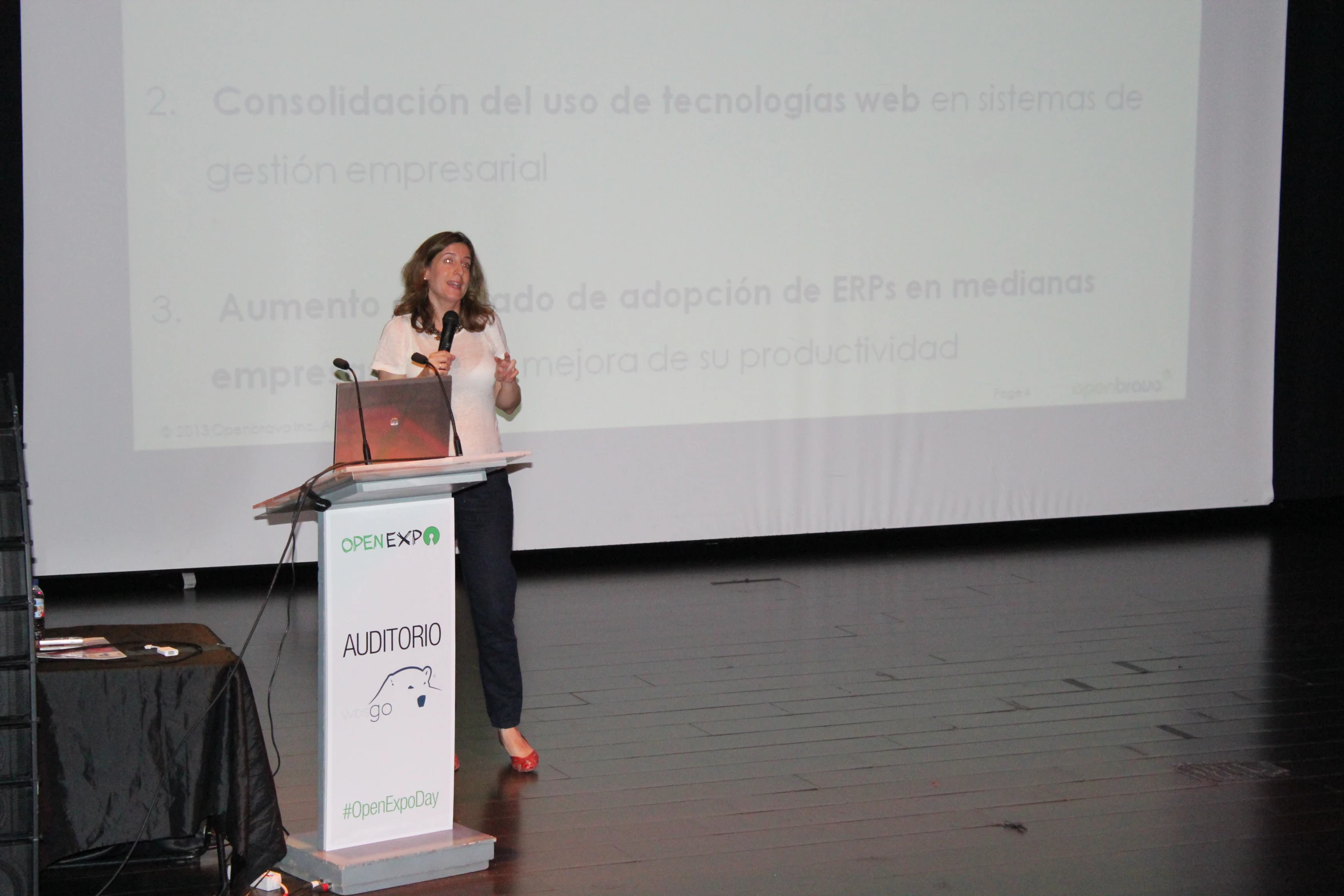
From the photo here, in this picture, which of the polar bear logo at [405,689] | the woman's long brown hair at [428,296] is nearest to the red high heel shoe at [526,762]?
the polar bear logo at [405,689]

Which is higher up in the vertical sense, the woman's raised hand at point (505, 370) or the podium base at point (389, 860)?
the woman's raised hand at point (505, 370)

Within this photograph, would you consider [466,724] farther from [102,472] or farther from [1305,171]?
[1305,171]

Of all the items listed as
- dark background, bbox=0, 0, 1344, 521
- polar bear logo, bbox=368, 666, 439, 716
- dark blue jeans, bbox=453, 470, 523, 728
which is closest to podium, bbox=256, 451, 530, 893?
polar bear logo, bbox=368, 666, 439, 716

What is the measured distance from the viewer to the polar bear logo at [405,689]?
3020 mm

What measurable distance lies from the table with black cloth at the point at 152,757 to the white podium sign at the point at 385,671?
6.9 inches

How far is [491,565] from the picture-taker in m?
3.64

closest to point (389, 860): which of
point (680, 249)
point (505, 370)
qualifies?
point (505, 370)

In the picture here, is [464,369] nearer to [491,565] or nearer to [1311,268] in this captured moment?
[491,565]

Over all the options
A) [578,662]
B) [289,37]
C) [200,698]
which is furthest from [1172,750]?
[289,37]

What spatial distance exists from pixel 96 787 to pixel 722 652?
269cm

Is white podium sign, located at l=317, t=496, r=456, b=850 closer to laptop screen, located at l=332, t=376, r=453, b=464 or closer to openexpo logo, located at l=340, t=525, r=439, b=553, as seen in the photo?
openexpo logo, located at l=340, t=525, r=439, b=553

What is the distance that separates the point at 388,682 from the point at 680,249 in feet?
13.1

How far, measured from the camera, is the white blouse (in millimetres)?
3596

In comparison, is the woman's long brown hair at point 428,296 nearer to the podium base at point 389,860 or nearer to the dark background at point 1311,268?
the podium base at point 389,860
